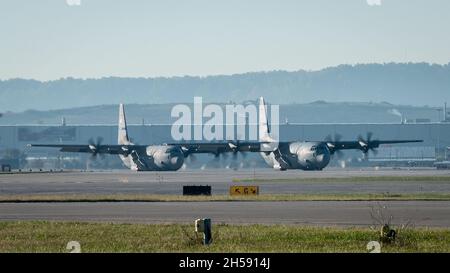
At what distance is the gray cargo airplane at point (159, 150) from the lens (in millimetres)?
123812

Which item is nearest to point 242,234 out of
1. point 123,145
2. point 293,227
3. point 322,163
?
point 293,227

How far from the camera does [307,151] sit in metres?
120

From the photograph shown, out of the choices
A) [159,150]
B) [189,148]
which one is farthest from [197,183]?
[159,150]

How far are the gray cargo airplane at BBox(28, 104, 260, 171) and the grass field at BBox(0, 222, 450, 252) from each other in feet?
284

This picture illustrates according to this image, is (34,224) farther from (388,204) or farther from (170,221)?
(388,204)

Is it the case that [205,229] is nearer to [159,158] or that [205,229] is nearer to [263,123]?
[159,158]

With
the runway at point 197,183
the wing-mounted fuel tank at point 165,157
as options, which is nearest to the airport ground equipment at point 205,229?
the runway at point 197,183

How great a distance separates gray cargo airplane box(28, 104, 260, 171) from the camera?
406ft

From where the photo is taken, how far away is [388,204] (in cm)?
5175

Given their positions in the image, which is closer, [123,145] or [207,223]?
[207,223]

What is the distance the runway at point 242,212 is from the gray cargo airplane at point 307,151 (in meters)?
65.0

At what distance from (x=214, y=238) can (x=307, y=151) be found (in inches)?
3529

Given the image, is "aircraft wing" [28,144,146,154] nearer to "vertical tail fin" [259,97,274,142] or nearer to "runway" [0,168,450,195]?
"vertical tail fin" [259,97,274,142]
